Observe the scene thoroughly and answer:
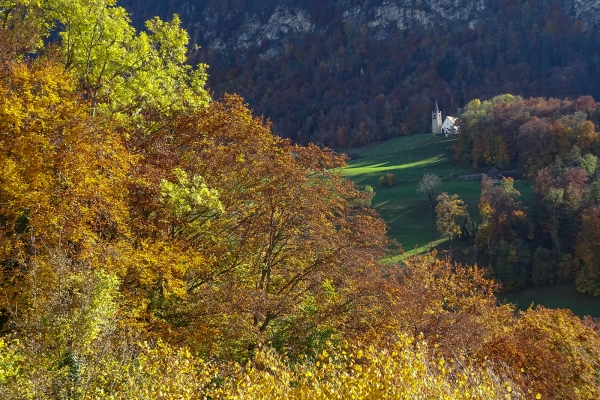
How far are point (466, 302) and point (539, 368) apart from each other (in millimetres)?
16011

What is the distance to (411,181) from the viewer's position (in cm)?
9231

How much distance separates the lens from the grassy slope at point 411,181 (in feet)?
239

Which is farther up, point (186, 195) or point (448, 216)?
point (186, 195)

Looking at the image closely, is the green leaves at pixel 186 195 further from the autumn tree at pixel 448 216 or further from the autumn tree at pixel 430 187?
the autumn tree at pixel 430 187

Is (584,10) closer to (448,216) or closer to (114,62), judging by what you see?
(448,216)

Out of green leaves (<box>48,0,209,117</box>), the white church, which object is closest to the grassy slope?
the white church

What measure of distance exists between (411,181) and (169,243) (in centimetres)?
8238

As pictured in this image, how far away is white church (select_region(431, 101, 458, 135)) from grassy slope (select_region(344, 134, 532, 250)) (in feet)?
16.0

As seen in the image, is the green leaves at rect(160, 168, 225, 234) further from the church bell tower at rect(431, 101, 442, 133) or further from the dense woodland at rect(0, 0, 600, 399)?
the church bell tower at rect(431, 101, 442, 133)

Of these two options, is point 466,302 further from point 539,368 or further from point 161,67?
point 161,67

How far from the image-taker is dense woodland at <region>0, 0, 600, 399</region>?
976 centimetres

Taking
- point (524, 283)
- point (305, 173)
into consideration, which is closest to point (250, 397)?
point (305, 173)

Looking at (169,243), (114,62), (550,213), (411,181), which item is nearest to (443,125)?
(411,181)

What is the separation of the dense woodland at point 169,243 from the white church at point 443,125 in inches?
4818
